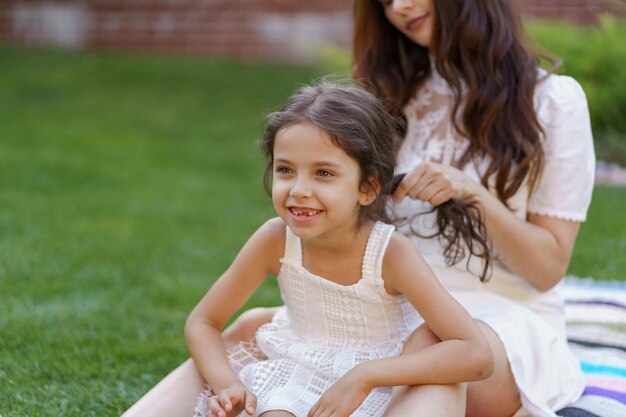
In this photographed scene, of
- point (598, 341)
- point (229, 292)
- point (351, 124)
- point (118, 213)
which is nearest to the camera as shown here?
point (351, 124)

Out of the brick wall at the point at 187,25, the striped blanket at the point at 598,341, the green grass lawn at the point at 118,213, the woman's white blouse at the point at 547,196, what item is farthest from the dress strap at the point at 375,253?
the brick wall at the point at 187,25

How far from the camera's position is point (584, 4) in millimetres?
9109

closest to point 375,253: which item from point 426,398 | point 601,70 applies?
point 426,398

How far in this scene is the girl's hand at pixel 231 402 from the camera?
7.18 feet

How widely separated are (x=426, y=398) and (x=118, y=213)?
3699 mm

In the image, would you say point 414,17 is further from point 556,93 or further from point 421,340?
point 421,340

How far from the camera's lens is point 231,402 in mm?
2209

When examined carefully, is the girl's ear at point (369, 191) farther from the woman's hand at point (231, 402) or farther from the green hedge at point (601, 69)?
the green hedge at point (601, 69)

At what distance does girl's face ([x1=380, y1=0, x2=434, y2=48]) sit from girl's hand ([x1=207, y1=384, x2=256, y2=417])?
1.21 meters

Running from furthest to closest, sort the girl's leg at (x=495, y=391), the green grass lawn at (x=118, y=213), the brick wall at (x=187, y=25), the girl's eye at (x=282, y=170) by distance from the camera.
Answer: the brick wall at (x=187, y=25)
the green grass lawn at (x=118, y=213)
the girl's leg at (x=495, y=391)
the girl's eye at (x=282, y=170)

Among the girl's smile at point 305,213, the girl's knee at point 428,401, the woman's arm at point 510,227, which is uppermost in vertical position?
the girl's smile at point 305,213

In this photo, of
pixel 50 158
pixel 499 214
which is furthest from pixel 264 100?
pixel 499 214

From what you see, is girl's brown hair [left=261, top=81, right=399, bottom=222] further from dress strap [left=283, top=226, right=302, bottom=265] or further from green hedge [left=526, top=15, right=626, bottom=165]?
green hedge [left=526, top=15, right=626, bottom=165]

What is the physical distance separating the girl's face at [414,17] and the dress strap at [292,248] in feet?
2.60
